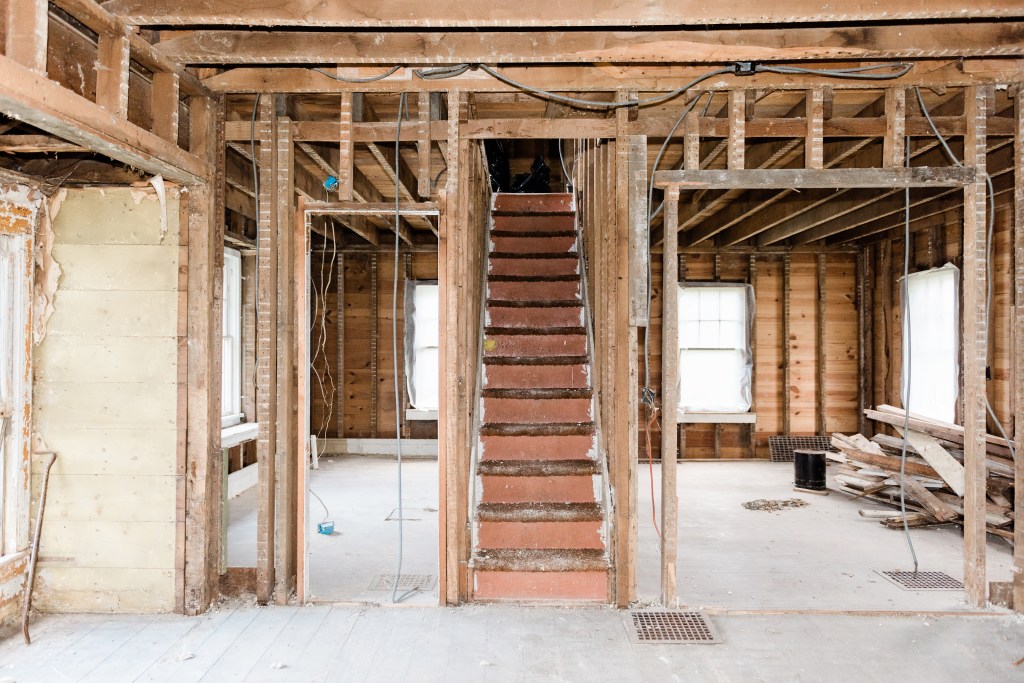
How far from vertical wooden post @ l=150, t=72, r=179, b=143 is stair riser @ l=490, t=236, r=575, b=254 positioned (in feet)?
8.79

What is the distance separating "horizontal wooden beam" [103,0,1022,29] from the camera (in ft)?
7.92

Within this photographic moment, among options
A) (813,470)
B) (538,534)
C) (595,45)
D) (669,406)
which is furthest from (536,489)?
(813,470)

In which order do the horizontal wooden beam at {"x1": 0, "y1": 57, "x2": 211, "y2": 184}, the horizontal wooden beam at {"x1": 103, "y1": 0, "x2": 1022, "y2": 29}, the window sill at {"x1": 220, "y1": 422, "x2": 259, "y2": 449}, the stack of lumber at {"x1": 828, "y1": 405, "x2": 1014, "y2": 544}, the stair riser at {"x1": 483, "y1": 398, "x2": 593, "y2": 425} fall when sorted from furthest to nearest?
the window sill at {"x1": 220, "y1": 422, "x2": 259, "y2": 449} → the stack of lumber at {"x1": 828, "y1": 405, "x2": 1014, "y2": 544} → the stair riser at {"x1": 483, "y1": 398, "x2": 593, "y2": 425} → the horizontal wooden beam at {"x1": 103, "y1": 0, "x2": 1022, "y2": 29} → the horizontal wooden beam at {"x1": 0, "y1": 57, "x2": 211, "y2": 184}

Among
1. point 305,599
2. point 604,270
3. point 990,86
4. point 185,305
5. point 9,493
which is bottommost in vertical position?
point 305,599

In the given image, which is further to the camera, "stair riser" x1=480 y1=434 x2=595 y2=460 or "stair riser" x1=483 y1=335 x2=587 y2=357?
"stair riser" x1=483 y1=335 x2=587 y2=357

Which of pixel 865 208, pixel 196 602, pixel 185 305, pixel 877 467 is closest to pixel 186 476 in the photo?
pixel 196 602

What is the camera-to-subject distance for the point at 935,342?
616 centimetres

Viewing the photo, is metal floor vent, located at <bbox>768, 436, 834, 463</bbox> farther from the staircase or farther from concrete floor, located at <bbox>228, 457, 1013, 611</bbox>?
the staircase

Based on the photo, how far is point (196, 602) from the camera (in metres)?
3.02

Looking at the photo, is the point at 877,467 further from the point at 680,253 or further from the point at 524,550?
the point at 524,550

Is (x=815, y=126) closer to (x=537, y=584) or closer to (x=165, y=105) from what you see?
(x=537, y=584)

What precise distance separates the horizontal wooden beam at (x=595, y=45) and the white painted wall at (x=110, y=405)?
0.91 meters

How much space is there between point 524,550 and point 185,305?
7.53 feet

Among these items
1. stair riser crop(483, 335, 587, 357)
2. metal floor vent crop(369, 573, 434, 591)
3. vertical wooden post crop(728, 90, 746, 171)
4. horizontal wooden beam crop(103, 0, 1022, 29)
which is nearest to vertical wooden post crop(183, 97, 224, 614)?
horizontal wooden beam crop(103, 0, 1022, 29)
